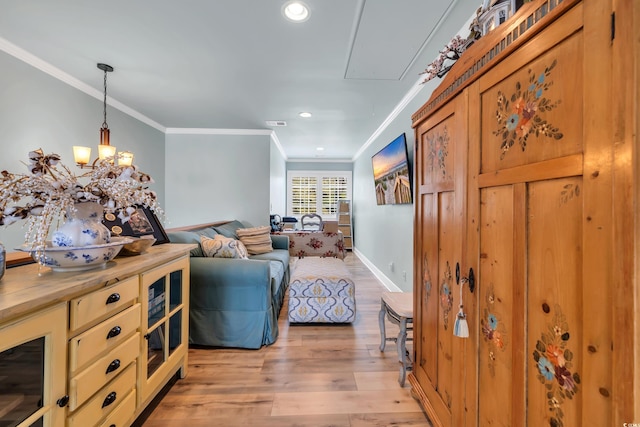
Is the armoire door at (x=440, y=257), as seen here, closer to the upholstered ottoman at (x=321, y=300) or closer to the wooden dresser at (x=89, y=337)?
the upholstered ottoman at (x=321, y=300)

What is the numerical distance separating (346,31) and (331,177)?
213 inches

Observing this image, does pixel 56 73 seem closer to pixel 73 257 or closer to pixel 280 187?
pixel 73 257

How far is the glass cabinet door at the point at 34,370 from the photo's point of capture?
764mm

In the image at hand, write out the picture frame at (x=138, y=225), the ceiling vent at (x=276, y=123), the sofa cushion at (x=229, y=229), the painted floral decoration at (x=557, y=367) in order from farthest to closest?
the ceiling vent at (x=276, y=123), the sofa cushion at (x=229, y=229), the picture frame at (x=138, y=225), the painted floral decoration at (x=557, y=367)

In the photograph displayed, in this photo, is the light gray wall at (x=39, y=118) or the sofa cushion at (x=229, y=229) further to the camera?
the sofa cushion at (x=229, y=229)

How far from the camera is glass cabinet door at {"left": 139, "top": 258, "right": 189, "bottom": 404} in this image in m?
1.35

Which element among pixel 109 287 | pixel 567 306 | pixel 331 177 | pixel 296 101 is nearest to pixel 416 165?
pixel 567 306

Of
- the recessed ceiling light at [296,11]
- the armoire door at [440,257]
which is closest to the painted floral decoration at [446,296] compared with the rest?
the armoire door at [440,257]

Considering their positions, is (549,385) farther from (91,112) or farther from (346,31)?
(91,112)

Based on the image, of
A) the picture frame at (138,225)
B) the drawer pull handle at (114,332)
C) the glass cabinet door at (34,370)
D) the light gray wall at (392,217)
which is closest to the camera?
the glass cabinet door at (34,370)

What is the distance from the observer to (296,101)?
3229 millimetres

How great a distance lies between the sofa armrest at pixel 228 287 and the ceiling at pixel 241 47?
70.1 inches

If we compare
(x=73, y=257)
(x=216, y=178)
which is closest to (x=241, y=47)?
(x=73, y=257)

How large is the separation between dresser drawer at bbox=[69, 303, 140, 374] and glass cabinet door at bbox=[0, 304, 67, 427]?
4cm
